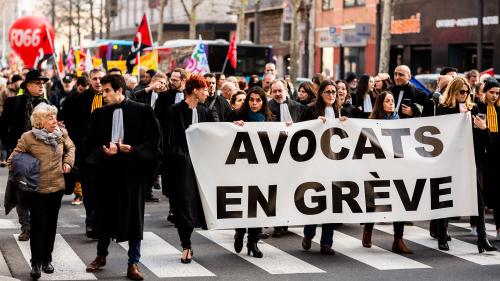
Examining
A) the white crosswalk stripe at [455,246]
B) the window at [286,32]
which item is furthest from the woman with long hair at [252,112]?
the window at [286,32]

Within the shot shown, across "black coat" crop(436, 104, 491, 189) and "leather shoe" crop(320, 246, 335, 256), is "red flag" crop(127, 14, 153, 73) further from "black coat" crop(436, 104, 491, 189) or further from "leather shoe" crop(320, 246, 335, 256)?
"leather shoe" crop(320, 246, 335, 256)

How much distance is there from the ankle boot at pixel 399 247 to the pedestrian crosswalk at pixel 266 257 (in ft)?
0.36

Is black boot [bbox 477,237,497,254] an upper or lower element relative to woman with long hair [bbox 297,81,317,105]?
lower

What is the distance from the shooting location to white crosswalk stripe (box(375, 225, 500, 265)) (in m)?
11.5

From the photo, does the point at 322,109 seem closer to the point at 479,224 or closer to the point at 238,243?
the point at 238,243

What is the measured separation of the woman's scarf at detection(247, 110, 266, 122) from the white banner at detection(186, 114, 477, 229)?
0.29m

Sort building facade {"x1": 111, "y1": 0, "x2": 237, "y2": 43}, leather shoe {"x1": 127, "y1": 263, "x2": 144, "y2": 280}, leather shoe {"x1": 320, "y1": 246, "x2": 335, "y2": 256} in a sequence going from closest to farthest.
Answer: leather shoe {"x1": 127, "y1": 263, "x2": 144, "y2": 280}
leather shoe {"x1": 320, "y1": 246, "x2": 335, "y2": 256}
building facade {"x1": 111, "y1": 0, "x2": 237, "y2": 43}

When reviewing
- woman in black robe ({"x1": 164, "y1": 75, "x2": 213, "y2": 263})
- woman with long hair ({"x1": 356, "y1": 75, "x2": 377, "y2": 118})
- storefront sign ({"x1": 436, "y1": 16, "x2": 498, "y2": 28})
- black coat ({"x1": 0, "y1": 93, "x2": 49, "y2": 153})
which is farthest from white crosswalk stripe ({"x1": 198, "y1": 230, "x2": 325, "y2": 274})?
storefront sign ({"x1": 436, "y1": 16, "x2": 498, "y2": 28})

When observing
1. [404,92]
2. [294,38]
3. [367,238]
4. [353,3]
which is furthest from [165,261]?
[353,3]

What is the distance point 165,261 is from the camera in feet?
36.9

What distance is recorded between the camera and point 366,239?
12359mm

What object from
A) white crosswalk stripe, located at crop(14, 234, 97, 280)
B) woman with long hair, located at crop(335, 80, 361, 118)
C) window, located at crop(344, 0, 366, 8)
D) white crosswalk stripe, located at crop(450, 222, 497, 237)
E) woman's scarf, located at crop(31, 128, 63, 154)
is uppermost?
window, located at crop(344, 0, 366, 8)

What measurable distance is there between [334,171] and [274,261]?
119 cm

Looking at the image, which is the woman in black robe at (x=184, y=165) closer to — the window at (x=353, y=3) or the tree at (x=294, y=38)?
the tree at (x=294, y=38)
